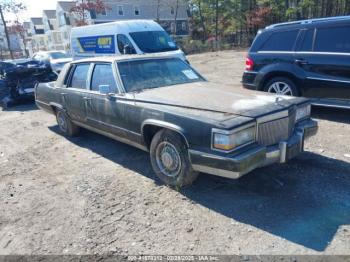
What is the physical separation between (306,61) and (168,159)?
396 cm

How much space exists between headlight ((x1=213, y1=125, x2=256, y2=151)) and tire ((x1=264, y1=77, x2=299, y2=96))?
3.52 meters

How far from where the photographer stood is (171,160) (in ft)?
13.0

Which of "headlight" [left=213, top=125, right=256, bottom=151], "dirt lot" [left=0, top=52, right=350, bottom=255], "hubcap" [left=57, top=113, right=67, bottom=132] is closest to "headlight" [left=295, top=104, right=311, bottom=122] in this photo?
"dirt lot" [left=0, top=52, right=350, bottom=255]

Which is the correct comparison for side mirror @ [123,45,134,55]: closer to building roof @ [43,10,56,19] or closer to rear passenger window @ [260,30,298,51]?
rear passenger window @ [260,30,298,51]

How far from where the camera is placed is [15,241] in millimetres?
3322

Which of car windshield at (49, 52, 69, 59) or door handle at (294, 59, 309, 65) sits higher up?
door handle at (294, 59, 309, 65)

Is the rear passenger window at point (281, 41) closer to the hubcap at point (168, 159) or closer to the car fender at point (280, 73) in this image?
the car fender at point (280, 73)

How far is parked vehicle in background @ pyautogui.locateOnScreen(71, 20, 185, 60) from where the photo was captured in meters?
12.2

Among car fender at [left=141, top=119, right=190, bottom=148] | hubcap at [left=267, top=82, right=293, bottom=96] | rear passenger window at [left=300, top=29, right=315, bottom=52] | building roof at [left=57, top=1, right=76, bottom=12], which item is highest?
building roof at [left=57, top=1, right=76, bottom=12]

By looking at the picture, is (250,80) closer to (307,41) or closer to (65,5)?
(307,41)

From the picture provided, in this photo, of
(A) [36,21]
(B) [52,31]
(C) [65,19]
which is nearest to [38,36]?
(A) [36,21]

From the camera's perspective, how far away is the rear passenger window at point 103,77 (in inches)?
193

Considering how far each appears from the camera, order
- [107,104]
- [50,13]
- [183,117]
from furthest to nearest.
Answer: [50,13], [107,104], [183,117]

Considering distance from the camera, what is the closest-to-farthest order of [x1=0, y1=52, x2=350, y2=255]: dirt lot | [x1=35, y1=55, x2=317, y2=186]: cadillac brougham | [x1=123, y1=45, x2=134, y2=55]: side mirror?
[x1=0, y1=52, x2=350, y2=255]: dirt lot < [x1=35, y1=55, x2=317, y2=186]: cadillac brougham < [x1=123, y1=45, x2=134, y2=55]: side mirror
